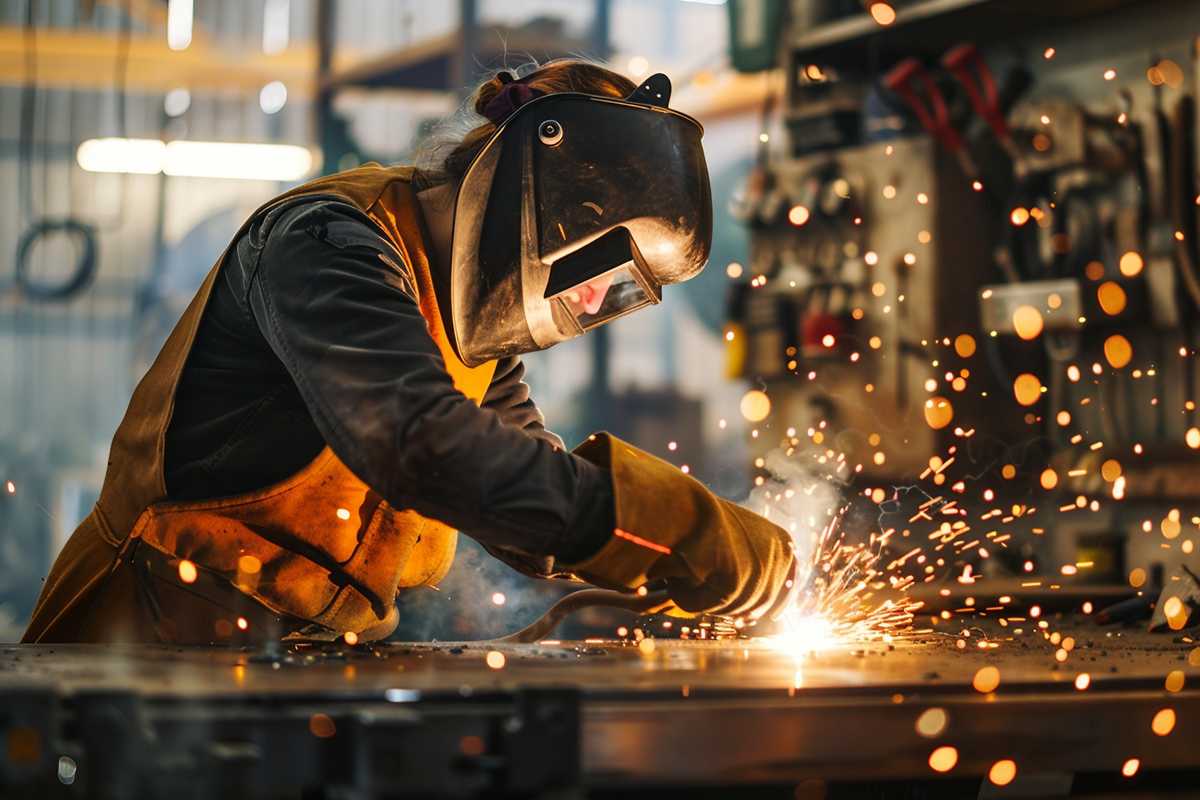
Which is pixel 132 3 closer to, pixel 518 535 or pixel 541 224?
pixel 541 224

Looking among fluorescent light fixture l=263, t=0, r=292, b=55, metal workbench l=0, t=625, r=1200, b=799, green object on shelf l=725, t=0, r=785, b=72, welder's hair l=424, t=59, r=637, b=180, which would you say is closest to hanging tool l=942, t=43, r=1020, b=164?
green object on shelf l=725, t=0, r=785, b=72

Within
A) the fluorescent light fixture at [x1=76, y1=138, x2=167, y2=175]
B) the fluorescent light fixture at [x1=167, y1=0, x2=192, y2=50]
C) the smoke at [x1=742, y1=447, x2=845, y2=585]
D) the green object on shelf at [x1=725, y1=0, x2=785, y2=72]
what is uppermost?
the fluorescent light fixture at [x1=167, y1=0, x2=192, y2=50]

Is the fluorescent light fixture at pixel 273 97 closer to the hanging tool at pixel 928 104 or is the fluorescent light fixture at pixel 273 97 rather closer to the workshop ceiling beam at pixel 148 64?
the workshop ceiling beam at pixel 148 64

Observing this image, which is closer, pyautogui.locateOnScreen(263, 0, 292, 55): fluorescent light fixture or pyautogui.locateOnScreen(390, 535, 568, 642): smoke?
pyautogui.locateOnScreen(390, 535, 568, 642): smoke

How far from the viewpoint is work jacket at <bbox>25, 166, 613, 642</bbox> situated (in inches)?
65.0

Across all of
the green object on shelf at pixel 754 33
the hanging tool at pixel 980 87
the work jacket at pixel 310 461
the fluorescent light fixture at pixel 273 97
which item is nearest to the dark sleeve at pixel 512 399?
the work jacket at pixel 310 461

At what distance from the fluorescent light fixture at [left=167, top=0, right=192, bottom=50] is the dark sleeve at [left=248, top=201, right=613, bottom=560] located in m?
4.03

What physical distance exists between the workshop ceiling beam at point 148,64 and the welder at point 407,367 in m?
3.62

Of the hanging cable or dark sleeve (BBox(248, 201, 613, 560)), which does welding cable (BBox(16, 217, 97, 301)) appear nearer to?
the hanging cable

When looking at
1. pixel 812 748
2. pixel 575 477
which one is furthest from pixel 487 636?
pixel 812 748

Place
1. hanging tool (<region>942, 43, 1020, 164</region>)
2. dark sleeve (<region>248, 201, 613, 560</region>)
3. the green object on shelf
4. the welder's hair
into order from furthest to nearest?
the green object on shelf → hanging tool (<region>942, 43, 1020, 164</region>) → the welder's hair → dark sleeve (<region>248, 201, 613, 560</region>)

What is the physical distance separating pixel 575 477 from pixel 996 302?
1952mm

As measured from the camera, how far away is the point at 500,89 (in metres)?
2.06

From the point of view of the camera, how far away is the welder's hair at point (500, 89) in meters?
2.03
